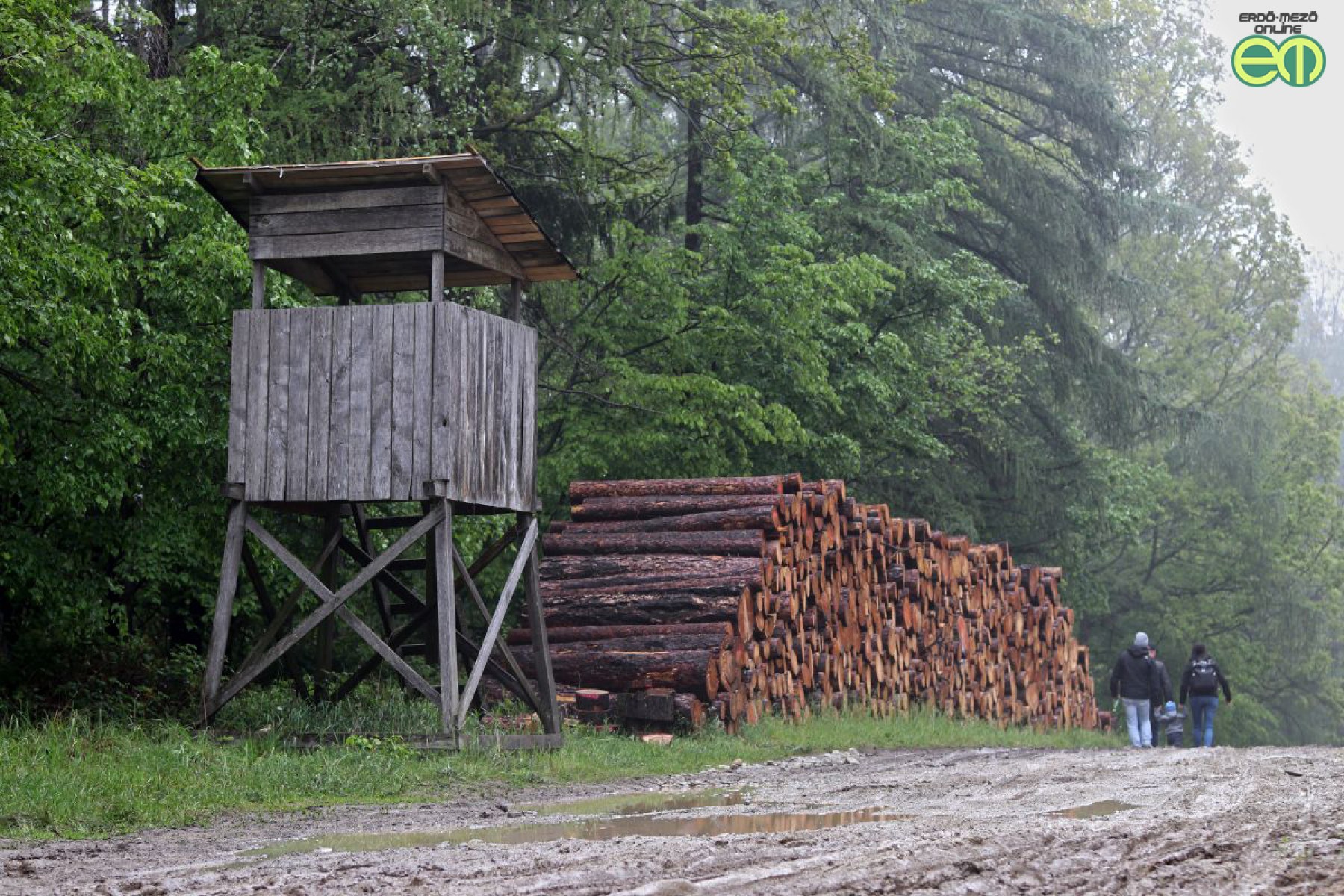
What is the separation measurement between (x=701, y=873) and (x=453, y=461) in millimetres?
6703

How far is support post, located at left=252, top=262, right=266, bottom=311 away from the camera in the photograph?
13422 mm

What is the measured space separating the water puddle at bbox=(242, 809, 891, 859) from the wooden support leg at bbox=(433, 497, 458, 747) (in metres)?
3.39

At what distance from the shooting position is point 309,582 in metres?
13.0

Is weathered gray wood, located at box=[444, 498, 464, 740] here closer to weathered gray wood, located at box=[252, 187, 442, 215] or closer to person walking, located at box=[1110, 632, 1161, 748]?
weathered gray wood, located at box=[252, 187, 442, 215]

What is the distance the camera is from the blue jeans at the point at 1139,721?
81.7ft

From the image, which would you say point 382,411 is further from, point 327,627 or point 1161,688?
point 1161,688

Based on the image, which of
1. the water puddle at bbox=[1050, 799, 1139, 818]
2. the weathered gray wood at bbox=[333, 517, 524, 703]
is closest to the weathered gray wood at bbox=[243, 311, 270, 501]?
the weathered gray wood at bbox=[333, 517, 524, 703]

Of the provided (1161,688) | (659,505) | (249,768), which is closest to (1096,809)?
(249,768)

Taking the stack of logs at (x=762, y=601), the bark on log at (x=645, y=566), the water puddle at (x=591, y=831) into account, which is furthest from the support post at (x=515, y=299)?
the water puddle at (x=591, y=831)

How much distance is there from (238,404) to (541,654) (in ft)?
10.7

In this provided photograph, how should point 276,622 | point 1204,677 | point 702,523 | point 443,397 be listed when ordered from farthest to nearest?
point 1204,677, point 702,523, point 276,622, point 443,397

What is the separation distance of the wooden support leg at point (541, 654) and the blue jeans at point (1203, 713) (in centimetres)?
1348

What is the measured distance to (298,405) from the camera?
13117 mm

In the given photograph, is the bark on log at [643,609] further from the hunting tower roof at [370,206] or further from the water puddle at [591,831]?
the water puddle at [591,831]
